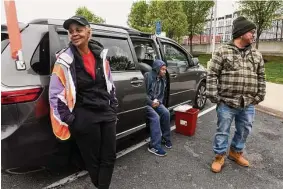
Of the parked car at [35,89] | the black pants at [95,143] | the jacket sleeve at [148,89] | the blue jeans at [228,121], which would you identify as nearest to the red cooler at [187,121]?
the jacket sleeve at [148,89]

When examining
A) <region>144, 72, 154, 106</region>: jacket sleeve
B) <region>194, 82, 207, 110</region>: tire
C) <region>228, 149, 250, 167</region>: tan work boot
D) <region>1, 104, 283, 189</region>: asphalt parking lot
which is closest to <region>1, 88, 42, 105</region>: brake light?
<region>1, 104, 283, 189</region>: asphalt parking lot

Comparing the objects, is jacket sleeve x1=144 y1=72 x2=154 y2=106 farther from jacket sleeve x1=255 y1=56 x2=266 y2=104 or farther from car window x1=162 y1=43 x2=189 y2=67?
jacket sleeve x1=255 y1=56 x2=266 y2=104

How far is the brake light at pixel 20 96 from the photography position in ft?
7.50

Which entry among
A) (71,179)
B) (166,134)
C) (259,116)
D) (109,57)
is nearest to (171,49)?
(166,134)

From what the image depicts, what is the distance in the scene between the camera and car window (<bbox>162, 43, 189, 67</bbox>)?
5055mm

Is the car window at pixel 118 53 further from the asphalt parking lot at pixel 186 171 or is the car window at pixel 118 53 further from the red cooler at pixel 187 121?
the red cooler at pixel 187 121

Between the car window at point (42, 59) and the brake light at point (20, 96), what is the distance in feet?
0.70

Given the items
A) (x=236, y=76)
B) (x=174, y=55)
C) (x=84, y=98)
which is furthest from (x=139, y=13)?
(x=84, y=98)

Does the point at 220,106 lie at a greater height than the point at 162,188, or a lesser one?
greater

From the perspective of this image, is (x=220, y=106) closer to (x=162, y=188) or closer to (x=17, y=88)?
(x=162, y=188)

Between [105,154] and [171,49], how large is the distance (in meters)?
3.20

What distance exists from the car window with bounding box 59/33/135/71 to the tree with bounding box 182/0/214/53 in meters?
26.4

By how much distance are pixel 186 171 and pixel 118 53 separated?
1.73 meters

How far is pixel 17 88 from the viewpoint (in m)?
2.33
